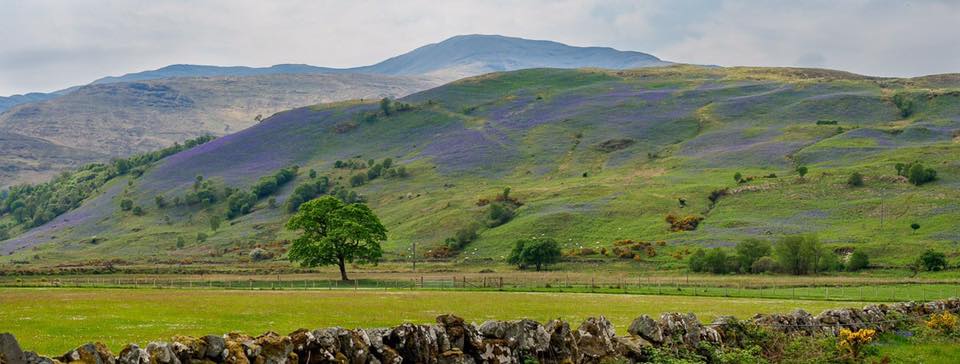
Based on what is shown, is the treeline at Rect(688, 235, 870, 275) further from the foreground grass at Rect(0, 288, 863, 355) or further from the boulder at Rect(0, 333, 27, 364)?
the boulder at Rect(0, 333, 27, 364)

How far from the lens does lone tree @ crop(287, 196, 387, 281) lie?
93188 mm

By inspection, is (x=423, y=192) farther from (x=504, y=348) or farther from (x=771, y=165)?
(x=504, y=348)

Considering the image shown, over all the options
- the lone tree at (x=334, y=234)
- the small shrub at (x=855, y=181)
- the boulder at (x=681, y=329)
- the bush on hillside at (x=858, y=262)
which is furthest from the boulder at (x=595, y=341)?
the small shrub at (x=855, y=181)

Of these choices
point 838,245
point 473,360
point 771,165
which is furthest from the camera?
point 771,165

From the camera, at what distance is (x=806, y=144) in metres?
190

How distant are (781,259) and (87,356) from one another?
3913 inches

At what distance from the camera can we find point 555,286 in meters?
80.4

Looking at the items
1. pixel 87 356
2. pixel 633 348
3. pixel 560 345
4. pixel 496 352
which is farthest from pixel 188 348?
pixel 633 348

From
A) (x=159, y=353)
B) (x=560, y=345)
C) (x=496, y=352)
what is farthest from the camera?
(x=560, y=345)

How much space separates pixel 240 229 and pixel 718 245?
368 ft

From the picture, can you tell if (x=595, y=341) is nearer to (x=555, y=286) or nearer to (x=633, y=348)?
(x=633, y=348)

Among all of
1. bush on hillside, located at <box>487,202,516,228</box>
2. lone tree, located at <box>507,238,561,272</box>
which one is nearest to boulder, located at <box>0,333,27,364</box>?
lone tree, located at <box>507,238,561,272</box>

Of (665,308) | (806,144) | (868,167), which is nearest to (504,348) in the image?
(665,308)

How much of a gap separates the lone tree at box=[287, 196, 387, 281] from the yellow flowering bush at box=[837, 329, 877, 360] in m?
72.2
